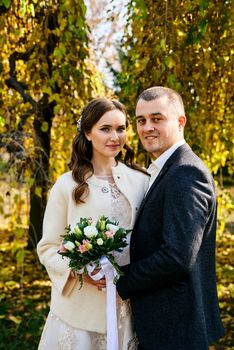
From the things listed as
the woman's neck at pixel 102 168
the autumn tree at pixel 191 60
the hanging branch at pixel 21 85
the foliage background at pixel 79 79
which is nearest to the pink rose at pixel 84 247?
the woman's neck at pixel 102 168

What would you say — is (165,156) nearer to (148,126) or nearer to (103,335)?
(148,126)

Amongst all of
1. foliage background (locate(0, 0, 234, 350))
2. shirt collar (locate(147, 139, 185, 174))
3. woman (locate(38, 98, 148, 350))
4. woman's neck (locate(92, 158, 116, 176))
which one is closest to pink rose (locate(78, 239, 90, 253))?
woman (locate(38, 98, 148, 350))

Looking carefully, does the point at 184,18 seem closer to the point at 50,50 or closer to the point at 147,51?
the point at 147,51

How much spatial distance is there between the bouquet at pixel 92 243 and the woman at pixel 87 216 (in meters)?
0.18

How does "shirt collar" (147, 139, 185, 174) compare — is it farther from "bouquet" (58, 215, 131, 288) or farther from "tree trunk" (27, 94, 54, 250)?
"tree trunk" (27, 94, 54, 250)

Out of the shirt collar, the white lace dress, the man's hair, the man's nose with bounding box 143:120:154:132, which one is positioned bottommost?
the white lace dress

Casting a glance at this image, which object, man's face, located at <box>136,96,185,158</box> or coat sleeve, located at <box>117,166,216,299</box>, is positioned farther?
man's face, located at <box>136,96,185,158</box>

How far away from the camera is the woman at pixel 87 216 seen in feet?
6.52

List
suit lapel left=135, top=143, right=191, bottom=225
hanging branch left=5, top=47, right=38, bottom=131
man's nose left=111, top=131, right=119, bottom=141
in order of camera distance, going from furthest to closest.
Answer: hanging branch left=5, top=47, right=38, bottom=131 → man's nose left=111, top=131, right=119, bottom=141 → suit lapel left=135, top=143, right=191, bottom=225

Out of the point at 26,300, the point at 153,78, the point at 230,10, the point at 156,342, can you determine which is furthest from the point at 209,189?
the point at 26,300

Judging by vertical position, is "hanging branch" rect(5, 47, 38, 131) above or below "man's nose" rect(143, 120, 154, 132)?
above

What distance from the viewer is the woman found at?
1.99 m

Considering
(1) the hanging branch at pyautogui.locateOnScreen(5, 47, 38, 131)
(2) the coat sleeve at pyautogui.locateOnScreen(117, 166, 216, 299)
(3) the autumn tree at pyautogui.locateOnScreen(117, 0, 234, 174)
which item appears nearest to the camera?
(2) the coat sleeve at pyautogui.locateOnScreen(117, 166, 216, 299)

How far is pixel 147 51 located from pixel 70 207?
1.77m
